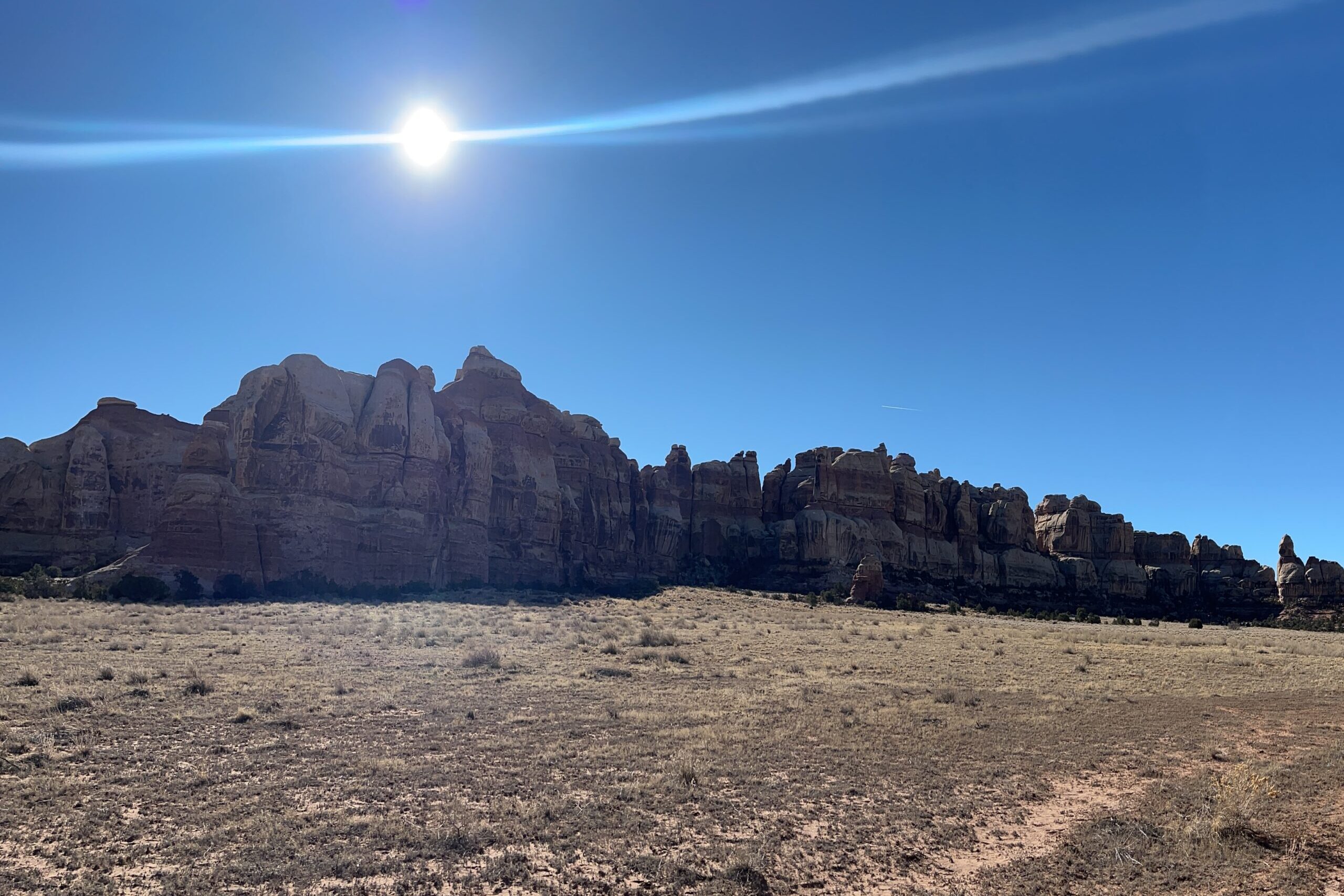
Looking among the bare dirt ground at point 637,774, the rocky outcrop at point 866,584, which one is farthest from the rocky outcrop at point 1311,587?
the bare dirt ground at point 637,774

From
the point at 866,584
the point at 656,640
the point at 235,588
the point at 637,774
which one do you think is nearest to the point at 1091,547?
the point at 866,584

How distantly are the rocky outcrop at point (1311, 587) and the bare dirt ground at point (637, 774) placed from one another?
230 feet

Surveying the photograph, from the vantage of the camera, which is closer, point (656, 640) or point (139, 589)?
point (656, 640)

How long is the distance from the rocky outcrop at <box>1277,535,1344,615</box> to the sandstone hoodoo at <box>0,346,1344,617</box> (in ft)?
0.79

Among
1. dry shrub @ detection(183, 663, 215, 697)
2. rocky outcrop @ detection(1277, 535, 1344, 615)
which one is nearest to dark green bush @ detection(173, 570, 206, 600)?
dry shrub @ detection(183, 663, 215, 697)

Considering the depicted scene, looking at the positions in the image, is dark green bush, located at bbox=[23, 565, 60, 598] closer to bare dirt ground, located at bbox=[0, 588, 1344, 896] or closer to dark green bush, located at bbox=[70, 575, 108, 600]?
dark green bush, located at bbox=[70, 575, 108, 600]

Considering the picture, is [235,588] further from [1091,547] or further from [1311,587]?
[1311,587]

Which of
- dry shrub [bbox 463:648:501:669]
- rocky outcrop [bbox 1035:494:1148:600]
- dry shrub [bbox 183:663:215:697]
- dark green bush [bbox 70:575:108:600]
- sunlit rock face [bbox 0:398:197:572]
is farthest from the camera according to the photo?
rocky outcrop [bbox 1035:494:1148:600]

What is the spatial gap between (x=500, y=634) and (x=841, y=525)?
54937mm

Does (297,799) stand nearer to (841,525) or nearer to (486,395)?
(486,395)

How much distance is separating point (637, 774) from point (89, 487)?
58.9 meters

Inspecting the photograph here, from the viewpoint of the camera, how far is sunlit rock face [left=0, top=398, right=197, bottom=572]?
170ft

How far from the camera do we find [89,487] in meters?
53.7

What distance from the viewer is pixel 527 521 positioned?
6162cm
